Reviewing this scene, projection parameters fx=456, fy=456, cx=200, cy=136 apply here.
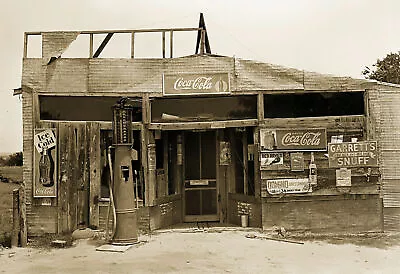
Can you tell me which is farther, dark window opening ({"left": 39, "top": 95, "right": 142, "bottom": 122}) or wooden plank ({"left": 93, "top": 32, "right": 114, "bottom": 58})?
wooden plank ({"left": 93, "top": 32, "right": 114, "bottom": 58})

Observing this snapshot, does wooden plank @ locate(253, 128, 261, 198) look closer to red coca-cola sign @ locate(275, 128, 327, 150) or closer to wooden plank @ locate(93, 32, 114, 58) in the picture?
red coca-cola sign @ locate(275, 128, 327, 150)

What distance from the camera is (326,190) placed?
10.7m

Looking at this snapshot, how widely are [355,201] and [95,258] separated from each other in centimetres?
605

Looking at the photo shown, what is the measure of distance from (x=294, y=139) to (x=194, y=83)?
2719 millimetres

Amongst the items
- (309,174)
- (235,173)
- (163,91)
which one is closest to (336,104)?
(309,174)

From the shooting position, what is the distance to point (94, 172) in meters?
10.7

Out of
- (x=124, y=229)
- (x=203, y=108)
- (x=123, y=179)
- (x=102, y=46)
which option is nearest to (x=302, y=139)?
(x=203, y=108)

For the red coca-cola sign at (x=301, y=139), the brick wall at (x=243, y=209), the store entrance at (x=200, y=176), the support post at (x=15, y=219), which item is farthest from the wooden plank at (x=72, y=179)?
the red coca-cola sign at (x=301, y=139)

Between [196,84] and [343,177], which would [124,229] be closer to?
[196,84]

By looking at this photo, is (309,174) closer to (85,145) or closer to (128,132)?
(128,132)

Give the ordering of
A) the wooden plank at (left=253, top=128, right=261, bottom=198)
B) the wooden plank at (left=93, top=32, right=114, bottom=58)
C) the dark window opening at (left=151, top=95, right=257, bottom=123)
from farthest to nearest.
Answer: the wooden plank at (left=93, top=32, right=114, bottom=58) < the dark window opening at (left=151, top=95, right=257, bottom=123) < the wooden plank at (left=253, top=128, right=261, bottom=198)

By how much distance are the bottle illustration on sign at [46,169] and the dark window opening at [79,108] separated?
885 mm

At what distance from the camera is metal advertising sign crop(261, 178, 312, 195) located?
1063cm

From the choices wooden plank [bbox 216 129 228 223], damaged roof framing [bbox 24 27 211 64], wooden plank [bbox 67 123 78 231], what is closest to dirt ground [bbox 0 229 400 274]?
wooden plank [bbox 67 123 78 231]
